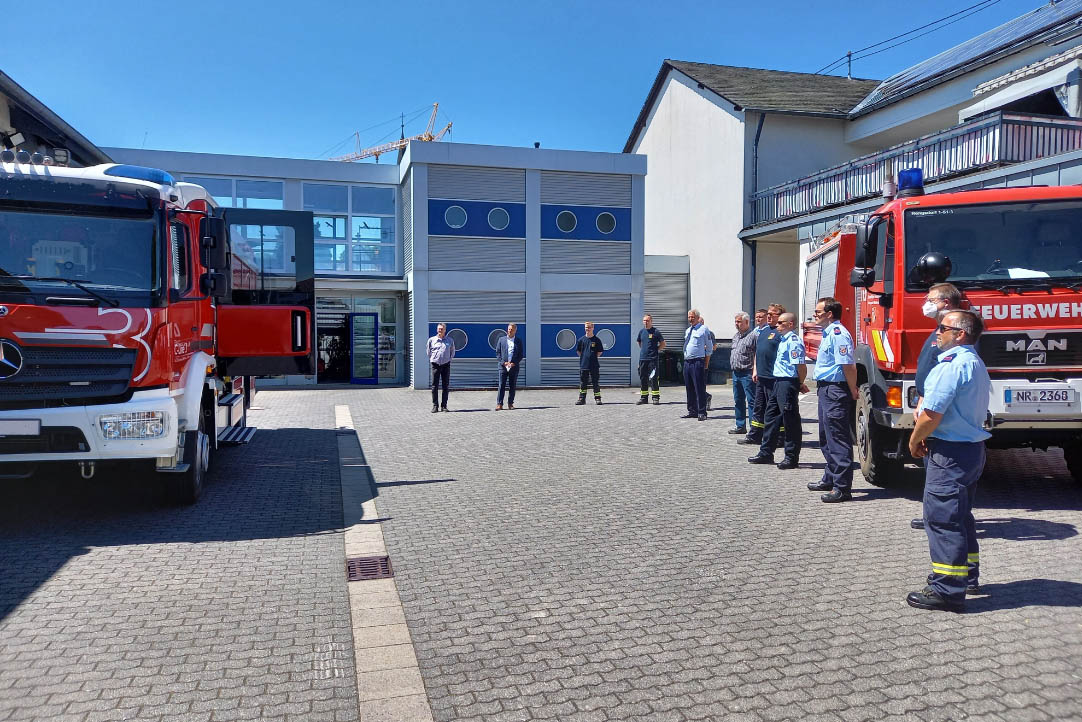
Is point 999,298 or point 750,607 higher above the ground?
point 999,298

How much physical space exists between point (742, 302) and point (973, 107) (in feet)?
24.6

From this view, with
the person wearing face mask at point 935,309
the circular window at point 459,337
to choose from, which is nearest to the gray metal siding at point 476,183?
the circular window at point 459,337

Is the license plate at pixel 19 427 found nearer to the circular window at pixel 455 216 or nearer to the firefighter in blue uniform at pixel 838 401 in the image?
the firefighter in blue uniform at pixel 838 401

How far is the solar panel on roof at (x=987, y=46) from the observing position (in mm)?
18594

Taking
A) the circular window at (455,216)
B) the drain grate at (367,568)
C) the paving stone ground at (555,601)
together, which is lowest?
the drain grate at (367,568)

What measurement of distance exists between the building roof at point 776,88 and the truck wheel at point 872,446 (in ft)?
56.7

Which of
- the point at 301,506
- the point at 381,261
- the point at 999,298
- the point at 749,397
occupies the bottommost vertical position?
the point at 301,506

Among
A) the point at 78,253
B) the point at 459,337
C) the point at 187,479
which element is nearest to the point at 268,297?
the point at 187,479

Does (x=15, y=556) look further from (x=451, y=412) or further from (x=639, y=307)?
(x=639, y=307)

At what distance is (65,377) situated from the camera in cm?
605

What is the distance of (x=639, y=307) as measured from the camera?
23344 mm

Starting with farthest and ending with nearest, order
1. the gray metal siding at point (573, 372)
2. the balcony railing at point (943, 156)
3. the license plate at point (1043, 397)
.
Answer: the gray metal siding at point (573, 372)
the balcony railing at point (943, 156)
the license plate at point (1043, 397)

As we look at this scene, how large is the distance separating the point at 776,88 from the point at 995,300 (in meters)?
21.2

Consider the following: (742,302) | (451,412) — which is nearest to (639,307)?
(742,302)
